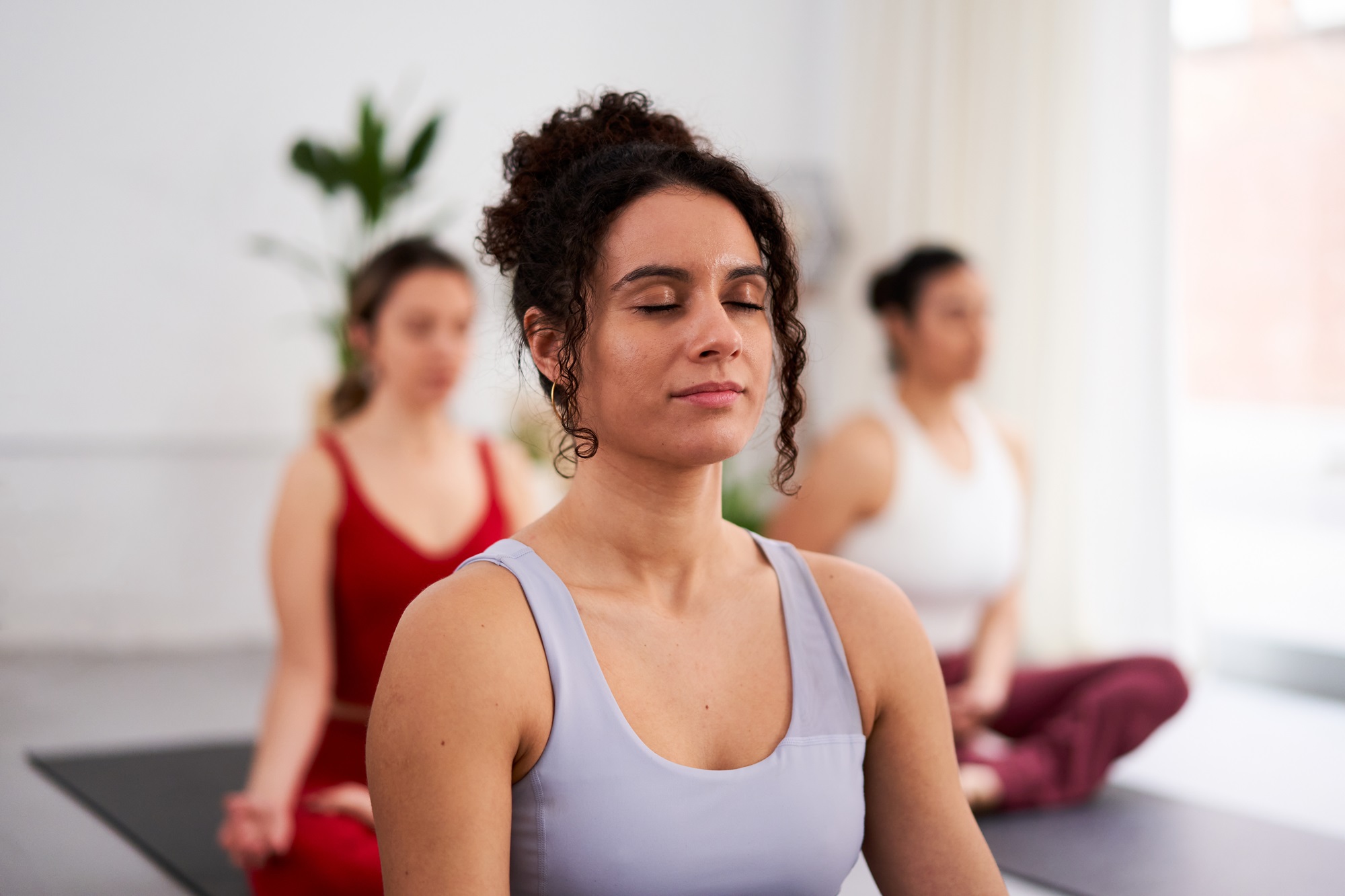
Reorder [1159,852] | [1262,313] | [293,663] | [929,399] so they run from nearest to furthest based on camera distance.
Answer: [293,663] → [1159,852] → [929,399] → [1262,313]

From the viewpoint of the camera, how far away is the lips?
0.95 meters

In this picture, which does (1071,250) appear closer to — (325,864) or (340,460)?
(340,460)

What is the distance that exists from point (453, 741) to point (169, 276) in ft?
11.0

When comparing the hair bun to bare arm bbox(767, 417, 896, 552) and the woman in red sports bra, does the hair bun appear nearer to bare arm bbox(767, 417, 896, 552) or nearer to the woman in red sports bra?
the woman in red sports bra

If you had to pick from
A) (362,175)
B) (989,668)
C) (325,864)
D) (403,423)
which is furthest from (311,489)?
(362,175)

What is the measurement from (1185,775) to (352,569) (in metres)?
1.89

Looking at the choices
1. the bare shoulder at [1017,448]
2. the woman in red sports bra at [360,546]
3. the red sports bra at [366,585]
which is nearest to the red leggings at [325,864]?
the woman in red sports bra at [360,546]

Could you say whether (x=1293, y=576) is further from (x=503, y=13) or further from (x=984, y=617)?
(x=503, y=13)

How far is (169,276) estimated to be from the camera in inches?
150

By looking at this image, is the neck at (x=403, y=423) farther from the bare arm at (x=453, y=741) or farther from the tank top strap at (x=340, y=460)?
the bare arm at (x=453, y=741)

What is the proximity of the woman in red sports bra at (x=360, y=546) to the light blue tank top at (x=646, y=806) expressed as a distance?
777 mm

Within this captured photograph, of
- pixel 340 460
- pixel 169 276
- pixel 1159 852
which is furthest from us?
pixel 169 276

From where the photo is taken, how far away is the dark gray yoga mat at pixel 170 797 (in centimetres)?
195

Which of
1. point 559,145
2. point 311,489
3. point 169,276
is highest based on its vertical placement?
point 169,276
